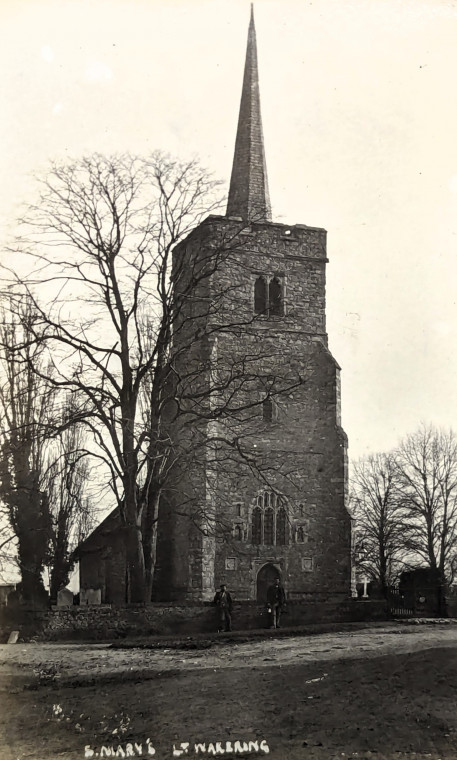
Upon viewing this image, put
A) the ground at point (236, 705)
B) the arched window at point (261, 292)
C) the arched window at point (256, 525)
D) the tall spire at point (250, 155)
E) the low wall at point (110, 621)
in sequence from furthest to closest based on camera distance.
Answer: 1. the tall spire at point (250, 155)
2. the arched window at point (261, 292)
3. the arched window at point (256, 525)
4. the low wall at point (110, 621)
5. the ground at point (236, 705)

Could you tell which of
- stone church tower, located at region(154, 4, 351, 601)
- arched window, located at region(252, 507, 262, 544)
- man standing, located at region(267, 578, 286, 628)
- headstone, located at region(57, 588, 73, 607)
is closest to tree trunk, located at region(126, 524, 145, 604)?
man standing, located at region(267, 578, 286, 628)

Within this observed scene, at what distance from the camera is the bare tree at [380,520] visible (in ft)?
164

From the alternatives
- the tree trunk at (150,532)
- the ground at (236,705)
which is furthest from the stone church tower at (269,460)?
the ground at (236,705)

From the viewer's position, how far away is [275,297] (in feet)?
120

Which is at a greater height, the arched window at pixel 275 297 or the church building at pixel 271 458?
the arched window at pixel 275 297

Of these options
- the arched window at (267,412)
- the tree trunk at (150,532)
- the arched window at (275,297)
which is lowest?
the tree trunk at (150,532)

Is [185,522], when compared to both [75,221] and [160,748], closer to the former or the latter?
[75,221]

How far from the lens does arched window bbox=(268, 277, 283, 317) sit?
36344 millimetres

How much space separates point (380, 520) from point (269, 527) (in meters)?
18.5

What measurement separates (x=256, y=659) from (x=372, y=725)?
16.9 ft

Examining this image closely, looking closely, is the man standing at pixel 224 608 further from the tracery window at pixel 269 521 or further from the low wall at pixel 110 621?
the tracery window at pixel 269 521

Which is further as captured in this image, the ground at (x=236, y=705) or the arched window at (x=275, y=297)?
the arched window at (x=275, y=297)

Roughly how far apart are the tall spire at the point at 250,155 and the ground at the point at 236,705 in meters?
25.5

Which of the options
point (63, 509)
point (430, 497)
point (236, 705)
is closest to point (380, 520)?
point (430, 497)
